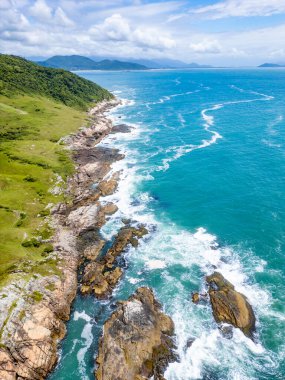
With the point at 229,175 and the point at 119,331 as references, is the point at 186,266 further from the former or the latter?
the point at 229,175

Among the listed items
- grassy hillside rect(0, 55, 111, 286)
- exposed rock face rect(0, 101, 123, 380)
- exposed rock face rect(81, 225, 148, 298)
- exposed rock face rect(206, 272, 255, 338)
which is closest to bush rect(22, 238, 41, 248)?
grassy hillside rect(0, 55, 111, 286)

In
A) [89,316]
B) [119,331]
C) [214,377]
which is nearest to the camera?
[214,377]

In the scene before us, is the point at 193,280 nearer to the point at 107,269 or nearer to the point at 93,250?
the point at 107,269

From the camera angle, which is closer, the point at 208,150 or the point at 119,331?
the point at 119,331

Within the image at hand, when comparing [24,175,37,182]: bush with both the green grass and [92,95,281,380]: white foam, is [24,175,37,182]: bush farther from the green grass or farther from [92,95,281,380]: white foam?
[92,95,281,380]: white foam

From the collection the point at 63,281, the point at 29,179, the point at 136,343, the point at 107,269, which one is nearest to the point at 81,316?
the point at 63,281

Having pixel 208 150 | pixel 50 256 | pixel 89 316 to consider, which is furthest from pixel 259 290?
pixel 208 150
